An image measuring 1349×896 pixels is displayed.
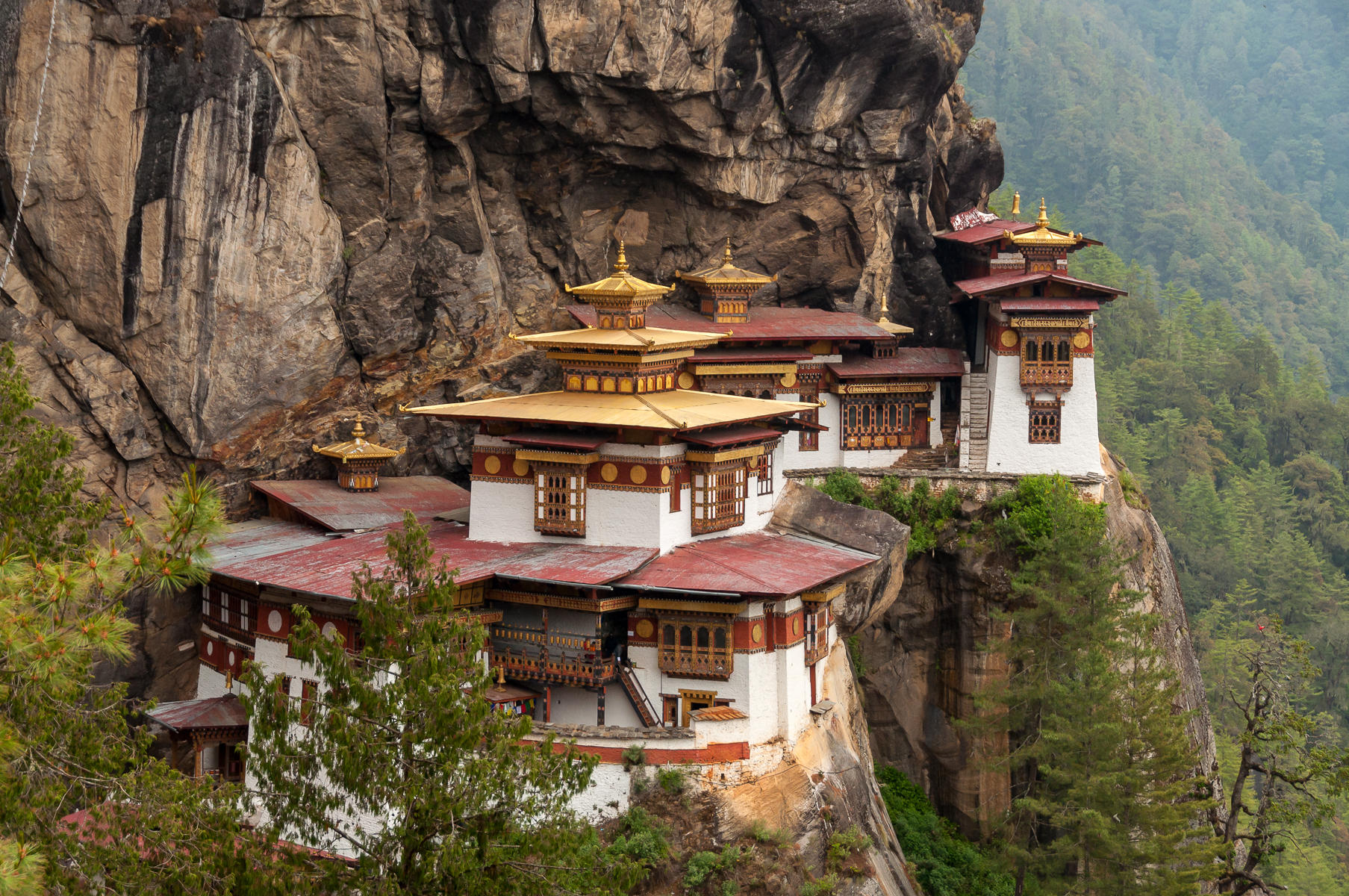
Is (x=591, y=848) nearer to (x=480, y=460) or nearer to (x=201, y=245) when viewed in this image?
(x=480, y=460)

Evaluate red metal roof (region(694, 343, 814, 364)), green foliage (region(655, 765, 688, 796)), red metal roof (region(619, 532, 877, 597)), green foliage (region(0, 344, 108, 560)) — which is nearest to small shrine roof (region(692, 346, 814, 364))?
red metal roof (region(694, 343, 814, 364))

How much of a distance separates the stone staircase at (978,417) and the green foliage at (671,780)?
13.9m

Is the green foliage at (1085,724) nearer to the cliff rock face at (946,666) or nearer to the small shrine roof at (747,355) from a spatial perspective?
the cliff rock face at (946,666)

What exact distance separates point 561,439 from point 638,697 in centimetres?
523

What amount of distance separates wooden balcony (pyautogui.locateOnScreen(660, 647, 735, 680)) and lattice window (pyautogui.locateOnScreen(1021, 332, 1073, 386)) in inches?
509

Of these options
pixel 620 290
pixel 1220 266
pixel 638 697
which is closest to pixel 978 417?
pixel 620 290

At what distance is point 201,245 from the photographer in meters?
31.6

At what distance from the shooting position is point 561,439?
3081 cm

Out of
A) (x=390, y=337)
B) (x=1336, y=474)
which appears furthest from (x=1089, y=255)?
(x=390, y=337)

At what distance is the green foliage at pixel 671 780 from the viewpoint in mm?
26984

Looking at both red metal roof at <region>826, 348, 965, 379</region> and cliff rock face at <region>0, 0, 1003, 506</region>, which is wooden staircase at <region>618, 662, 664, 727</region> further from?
red metal roof at <region>826, 348, 965, 379</region>

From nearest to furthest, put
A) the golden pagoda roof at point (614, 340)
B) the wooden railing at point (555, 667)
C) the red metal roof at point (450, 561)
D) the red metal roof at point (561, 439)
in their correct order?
the red metal roof at point (450, 561) < the wooden railing at point (555, 667) < the red metal roof at point (561, 439) < the golden pagoda roof at point (614, 340)

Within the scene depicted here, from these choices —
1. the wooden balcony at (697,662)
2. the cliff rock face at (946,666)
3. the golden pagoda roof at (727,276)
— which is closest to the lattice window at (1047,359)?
the cliff rock face at (946,666)

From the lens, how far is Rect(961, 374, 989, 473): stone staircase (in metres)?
38.5
